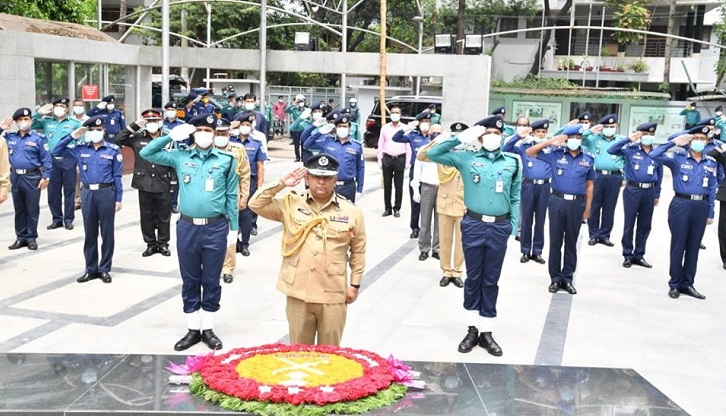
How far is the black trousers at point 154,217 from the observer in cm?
1106

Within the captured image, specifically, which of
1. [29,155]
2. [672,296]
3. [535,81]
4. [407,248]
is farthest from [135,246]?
[535,81]

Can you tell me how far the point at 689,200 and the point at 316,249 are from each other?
5639mm

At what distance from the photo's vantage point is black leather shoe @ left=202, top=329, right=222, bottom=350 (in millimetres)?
7090

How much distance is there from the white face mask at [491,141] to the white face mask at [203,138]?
236 cm

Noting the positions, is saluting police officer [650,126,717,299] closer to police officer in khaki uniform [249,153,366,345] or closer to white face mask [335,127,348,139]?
white face mask [335,127,348,139]

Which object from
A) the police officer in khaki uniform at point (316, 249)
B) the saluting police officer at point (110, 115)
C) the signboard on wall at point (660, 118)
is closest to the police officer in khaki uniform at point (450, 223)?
the police officer in khaki uniform at point (316, 249)

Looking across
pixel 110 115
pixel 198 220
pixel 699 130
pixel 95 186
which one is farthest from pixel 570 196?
pixel 110 115

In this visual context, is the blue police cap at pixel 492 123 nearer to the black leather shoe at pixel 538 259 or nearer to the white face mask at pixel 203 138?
the white face mask at pixel 203 138

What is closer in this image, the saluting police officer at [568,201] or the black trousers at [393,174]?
the saluting police officer at [568,201]

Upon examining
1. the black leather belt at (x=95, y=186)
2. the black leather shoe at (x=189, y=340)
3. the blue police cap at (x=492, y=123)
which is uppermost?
the blue police cap at (x=492, y=123)

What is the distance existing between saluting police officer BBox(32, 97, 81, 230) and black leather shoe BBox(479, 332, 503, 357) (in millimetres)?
7505

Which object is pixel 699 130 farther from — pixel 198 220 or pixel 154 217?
pixel 154 217

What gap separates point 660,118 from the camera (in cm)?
2875

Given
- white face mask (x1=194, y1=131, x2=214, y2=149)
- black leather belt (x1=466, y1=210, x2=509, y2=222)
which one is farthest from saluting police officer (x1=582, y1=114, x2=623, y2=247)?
white face mask (x1=194, y1=131, x2=214, y2=149)
